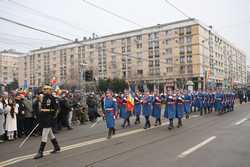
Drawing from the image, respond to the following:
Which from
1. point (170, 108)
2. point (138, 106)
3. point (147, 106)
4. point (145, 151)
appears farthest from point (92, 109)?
point (145, 151)

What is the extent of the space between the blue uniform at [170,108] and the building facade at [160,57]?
152 ft

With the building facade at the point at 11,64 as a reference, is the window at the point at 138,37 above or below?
above

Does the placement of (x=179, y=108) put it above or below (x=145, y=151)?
above

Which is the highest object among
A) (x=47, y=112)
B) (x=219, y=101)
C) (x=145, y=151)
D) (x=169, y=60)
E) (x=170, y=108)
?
(x=169, y=60)

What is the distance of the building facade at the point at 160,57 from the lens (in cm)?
7006

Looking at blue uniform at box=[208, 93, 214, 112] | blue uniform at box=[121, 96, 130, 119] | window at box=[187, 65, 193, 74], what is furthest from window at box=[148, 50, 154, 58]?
blue uniform at box=[121, 96, 130, 119]

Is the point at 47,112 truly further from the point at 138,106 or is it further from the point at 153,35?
the point at 153,35

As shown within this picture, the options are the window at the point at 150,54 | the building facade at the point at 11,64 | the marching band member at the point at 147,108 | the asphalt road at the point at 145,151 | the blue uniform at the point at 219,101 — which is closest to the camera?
the asphalt road at the point at 145,151

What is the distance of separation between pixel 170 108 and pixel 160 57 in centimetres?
6257

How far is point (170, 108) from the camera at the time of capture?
13.8m

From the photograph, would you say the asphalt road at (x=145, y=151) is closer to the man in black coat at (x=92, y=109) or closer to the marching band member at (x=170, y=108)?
the marching band member at (x=170, y=108)

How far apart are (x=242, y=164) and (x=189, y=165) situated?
1.18 meters

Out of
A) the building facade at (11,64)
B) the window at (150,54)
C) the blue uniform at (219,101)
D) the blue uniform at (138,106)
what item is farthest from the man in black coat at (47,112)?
the building facade at (11,64)

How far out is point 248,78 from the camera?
118062 mm
